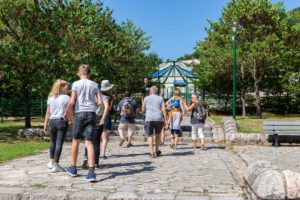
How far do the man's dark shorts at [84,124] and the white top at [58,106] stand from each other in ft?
3.03

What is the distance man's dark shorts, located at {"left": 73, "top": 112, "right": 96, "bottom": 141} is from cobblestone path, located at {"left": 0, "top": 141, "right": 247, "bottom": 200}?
775 mm

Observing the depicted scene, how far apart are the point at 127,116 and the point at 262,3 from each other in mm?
15690

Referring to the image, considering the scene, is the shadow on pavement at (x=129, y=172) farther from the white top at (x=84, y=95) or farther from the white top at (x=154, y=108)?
the white top at (x=154, y=108)

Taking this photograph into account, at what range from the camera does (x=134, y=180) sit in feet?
18.0

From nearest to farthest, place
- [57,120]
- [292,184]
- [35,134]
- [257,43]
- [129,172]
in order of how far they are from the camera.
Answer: [292,184]
[129,172]
[57,120]
[35,134]
[257,43]

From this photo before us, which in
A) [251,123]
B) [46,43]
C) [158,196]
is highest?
[46,43]

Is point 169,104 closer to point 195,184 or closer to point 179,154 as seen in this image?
point 179,154

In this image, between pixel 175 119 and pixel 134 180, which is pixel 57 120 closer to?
pixel 134 180

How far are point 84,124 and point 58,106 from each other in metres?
1.12

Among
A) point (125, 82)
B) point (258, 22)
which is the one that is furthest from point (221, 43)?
point (125, 82)

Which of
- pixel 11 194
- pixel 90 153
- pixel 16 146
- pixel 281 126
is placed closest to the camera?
pixel 11 194

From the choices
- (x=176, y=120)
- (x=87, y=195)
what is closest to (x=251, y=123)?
(x=176, y=120)

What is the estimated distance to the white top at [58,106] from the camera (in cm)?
634

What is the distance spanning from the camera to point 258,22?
2164cm
